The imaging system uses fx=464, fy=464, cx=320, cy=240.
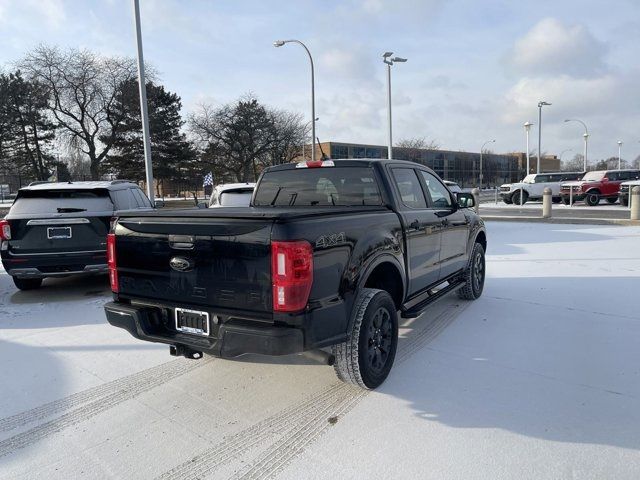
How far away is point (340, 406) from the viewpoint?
11.3 ft

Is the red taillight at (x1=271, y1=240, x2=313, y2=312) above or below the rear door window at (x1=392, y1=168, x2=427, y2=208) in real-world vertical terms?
below

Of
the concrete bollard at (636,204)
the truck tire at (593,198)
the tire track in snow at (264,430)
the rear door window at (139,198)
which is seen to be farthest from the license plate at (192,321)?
the truck tire at (593,198)

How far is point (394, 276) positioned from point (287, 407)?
1.45 meters

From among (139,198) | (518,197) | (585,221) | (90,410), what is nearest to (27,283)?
(139,198)

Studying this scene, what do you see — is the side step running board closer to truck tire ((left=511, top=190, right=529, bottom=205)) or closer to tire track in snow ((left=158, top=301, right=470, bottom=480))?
tire track in snow ((left=158, top=301, right=470, bottom=480))

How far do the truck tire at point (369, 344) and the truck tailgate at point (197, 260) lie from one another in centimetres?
78

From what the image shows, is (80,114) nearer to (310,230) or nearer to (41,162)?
(41,162)

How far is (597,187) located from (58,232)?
26087 mm

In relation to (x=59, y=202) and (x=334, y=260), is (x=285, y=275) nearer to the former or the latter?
(x=334, y=260)

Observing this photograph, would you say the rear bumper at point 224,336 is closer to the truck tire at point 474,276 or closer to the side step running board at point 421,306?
the side step running board at point 421,306

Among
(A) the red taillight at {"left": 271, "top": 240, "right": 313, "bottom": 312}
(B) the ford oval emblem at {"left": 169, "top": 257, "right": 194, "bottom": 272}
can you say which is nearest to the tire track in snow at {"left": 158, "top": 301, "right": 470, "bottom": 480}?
(A) the red taillight at {"left": 271, "top": 240, "right": 313, "bottom": 312}

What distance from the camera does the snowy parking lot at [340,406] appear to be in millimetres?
2740

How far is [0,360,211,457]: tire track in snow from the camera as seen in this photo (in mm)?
3016

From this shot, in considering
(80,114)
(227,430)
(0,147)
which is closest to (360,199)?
(227,430)
